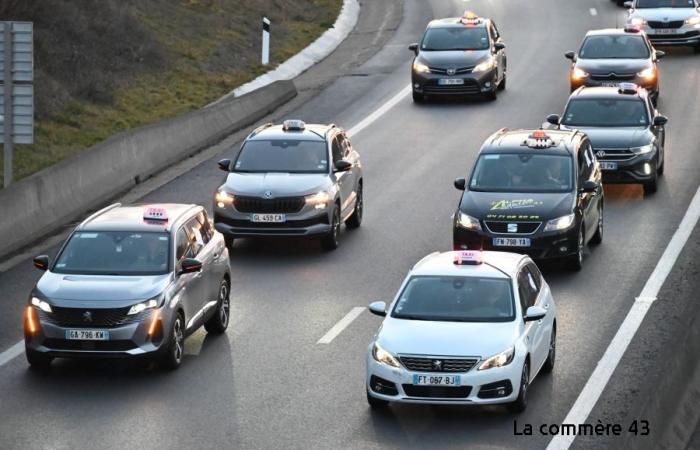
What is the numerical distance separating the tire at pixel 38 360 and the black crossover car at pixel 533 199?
275 inches

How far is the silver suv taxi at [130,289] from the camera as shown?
18250 millimetres

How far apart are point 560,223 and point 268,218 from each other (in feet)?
A: 15.1

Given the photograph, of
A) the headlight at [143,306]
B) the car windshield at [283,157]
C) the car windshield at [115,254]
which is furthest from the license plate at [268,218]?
the headlight at [143,306]

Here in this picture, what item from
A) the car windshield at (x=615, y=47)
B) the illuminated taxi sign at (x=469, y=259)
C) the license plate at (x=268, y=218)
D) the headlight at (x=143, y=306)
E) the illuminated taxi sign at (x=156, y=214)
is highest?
the illuminated taxi sign at (x=469, y=259)

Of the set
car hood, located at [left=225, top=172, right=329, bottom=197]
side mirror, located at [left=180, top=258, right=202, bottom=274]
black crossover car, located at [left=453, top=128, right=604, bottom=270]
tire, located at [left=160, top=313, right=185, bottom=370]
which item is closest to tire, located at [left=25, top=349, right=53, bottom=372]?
tire, located at [left=160, top=313, right=185, bottom=370]

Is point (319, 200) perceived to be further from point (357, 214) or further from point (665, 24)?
point (665, 24)

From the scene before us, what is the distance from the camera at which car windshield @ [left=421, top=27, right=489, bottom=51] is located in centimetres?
3969

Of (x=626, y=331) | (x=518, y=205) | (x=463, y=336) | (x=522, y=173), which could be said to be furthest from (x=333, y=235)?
(x=463, y=336)

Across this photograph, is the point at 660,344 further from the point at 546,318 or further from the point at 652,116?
the point at 652,116

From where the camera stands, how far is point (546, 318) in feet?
59.4

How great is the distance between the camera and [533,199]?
24.2 m

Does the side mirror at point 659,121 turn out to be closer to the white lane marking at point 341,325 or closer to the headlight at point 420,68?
the headlight at point 420,68

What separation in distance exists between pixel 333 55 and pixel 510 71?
520 cm

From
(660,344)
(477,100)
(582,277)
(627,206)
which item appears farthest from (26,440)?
(477,100)
